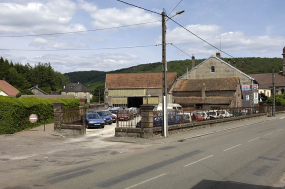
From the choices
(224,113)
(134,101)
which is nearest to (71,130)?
(224,113)

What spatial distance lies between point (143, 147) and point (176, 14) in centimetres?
901

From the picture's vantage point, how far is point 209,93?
5634 cm

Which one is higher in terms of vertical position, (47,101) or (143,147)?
(47,101)

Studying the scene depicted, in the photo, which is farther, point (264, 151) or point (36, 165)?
point (264, 151)

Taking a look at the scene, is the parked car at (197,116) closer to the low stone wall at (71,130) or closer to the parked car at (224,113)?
the parked car at (224,113)

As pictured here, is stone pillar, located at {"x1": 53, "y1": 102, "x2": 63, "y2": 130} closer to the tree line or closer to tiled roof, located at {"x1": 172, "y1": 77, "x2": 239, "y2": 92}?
tiled roof, located at {"x1": 172, "y1": 77, "x2": 239, "y2": 92}

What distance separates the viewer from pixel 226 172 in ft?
29.9

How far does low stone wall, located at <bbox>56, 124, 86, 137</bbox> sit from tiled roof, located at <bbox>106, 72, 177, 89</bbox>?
45.5m

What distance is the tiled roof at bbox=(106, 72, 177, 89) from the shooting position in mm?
67750

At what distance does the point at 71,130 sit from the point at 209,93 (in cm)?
3911

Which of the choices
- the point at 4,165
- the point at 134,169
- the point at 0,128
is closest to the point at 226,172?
the point at 134,169

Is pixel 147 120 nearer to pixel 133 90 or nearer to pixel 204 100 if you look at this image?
pixel 204 100

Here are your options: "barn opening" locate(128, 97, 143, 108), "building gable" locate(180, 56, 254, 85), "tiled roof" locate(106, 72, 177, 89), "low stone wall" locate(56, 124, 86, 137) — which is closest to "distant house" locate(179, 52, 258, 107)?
"building gable" locate(180, 56, 254, 85)

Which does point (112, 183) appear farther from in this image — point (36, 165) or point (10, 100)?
point (10, 100)
